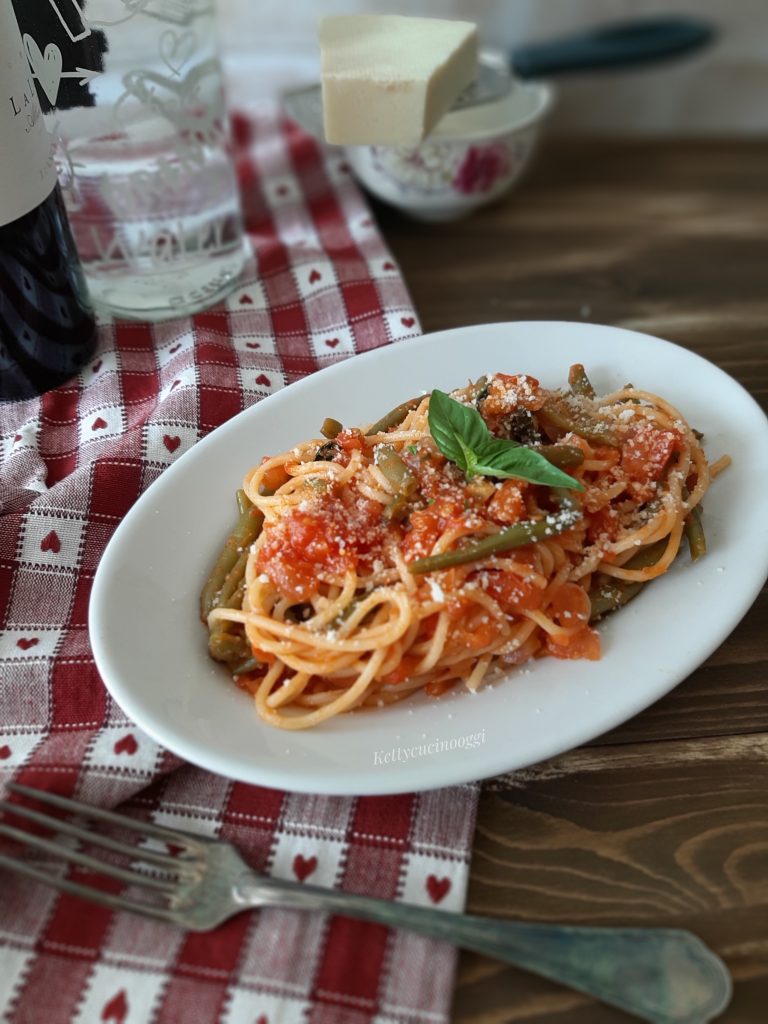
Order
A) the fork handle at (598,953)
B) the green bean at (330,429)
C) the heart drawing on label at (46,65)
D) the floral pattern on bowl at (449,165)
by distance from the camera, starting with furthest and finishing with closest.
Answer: the floral pattern on bowl at (449,165), the heart drawing on label at (46,65), the green bean at (330,429), the fork handle at (598,953)

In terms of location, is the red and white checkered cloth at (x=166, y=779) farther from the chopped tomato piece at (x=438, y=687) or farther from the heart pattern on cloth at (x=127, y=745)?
the chopped tomato piece at (x=438, y=687)

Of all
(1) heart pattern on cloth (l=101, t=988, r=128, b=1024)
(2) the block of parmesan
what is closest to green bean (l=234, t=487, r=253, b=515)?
(1) heart pattern on cloth (l=101, t=988, r=128, b=1024)

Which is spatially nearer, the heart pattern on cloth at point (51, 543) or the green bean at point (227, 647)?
the green bean at point (227, 647)

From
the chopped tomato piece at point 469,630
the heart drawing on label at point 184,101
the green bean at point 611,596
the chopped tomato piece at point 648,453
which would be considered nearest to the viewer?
the chopped tomato piece at point 469,630

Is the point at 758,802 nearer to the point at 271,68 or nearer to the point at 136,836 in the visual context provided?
the point at 136,836

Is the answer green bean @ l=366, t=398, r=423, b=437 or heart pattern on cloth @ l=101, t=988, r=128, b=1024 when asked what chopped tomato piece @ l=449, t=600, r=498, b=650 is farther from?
heart pattern on cloth @ l=101, t=988, r=128, b=1024

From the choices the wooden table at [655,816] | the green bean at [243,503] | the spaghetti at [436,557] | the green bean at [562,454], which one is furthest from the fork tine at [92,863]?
the green bean at [562,454]

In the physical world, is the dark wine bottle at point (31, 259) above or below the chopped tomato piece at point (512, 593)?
above

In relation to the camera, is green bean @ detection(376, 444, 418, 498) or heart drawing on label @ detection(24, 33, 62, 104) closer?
green bean @ detection(376, 444, 418, 498)

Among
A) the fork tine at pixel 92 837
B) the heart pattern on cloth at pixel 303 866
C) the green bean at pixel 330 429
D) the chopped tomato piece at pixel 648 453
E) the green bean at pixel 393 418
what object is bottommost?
the heart pattern on cloth at pixel 303 866
